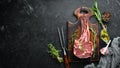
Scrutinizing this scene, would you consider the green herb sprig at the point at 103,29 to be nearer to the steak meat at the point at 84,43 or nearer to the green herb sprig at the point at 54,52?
the steak meat at the point at 84,43

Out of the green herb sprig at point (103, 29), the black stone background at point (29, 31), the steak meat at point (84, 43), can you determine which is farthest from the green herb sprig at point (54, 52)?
the green herb sprig at point (103, 29)

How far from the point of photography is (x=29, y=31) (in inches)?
117

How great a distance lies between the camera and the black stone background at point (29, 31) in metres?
2.96

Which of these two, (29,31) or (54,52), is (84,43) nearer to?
(54,52)

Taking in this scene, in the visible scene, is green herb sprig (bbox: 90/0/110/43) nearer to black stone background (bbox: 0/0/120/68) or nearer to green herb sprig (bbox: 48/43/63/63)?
black stone background (bbox: 0/0/120/68)

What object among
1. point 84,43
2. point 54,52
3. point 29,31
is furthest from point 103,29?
point 29,31

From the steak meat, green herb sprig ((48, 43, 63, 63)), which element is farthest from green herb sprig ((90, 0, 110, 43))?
green herb sprig ((48, 43, 63, 63))

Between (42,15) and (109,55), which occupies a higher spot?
(42,15)

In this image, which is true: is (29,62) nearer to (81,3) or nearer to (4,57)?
(4,57)

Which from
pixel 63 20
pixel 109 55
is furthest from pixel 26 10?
pixel 109 55

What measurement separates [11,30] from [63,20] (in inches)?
16.5

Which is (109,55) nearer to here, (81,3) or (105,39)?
(105,39)

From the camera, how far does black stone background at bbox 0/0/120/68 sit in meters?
2.96

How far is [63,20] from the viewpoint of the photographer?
2961 mm
